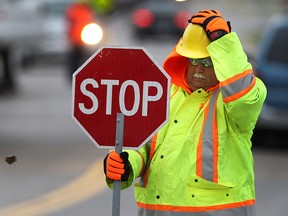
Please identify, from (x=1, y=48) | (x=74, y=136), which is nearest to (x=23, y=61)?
(x=1, y=48)

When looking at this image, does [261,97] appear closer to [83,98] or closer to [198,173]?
[198,173]

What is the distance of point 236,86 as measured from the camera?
5375 millimetres

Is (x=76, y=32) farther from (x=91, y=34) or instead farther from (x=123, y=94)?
(x=123, y=94)

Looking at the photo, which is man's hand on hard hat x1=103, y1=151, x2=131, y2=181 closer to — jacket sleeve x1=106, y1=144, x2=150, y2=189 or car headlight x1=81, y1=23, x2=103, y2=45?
jacket sleeve x1=106, y1=144, x2=150, y2=189

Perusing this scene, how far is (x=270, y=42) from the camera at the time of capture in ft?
49.7

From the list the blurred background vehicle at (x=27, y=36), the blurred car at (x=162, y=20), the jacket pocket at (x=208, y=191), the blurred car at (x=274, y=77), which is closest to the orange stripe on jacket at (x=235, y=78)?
the jacket pocket at (x=208, y=191)

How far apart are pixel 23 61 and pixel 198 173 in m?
24.0

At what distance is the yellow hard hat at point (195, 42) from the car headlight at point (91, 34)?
684 inches

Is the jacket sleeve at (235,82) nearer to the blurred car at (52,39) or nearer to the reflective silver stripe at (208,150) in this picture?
the reflective silver stripe at (208,150)

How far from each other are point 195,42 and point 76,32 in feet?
56.9

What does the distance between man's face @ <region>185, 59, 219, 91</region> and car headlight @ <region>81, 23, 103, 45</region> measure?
17.4 m

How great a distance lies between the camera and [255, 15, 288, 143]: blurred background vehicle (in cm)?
1473

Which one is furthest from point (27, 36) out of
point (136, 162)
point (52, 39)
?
point (136, 162)

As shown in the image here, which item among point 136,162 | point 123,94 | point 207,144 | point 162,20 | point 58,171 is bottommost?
point 162,20
